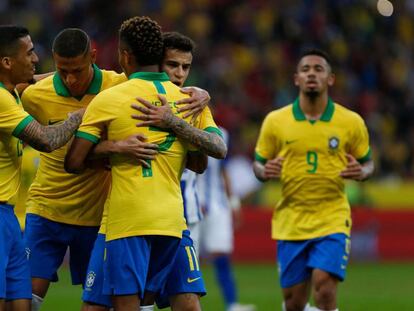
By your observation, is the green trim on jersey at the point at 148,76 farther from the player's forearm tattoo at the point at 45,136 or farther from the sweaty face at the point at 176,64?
the sweaty face at the point at 176,64

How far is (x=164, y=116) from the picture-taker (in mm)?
7105

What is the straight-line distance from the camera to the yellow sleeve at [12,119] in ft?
24.2

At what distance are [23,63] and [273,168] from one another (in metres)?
3.15

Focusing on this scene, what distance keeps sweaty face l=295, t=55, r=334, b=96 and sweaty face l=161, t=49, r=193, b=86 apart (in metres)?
2.03

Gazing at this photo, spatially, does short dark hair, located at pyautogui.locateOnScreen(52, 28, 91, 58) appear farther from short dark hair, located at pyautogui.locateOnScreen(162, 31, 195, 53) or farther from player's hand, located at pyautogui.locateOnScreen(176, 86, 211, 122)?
short dark hair, located at pyautogui.locateOnScreen(162, 31, 195, 53)

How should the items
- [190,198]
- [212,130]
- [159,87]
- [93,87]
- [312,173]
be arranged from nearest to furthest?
[159,87] → [212,130] → [93,87] → [312,173] → [190,198]

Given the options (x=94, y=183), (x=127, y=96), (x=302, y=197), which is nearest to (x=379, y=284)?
(x=302, y=197)

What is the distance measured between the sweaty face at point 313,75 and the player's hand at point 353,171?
806 millimetres

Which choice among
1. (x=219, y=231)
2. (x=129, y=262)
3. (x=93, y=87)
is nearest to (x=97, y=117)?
(x=129, y=262)

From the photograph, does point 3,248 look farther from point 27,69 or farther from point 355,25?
point 355,25

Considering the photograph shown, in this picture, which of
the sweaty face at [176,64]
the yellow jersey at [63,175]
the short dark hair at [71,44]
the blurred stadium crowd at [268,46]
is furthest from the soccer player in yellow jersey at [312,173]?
the blurred stadium crowd at [268,46]

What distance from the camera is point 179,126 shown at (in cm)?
718

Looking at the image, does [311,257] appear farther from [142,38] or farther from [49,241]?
[142,38]

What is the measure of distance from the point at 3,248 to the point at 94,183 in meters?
1.01
